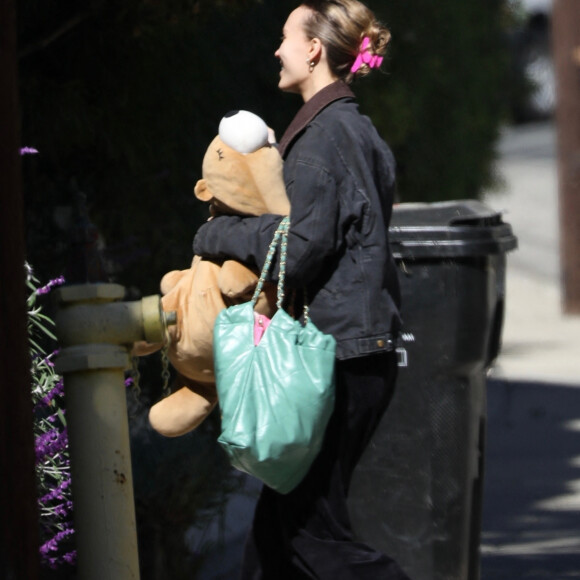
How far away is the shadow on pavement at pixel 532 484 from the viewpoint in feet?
18.5

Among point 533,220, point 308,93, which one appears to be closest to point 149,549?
point 308,93

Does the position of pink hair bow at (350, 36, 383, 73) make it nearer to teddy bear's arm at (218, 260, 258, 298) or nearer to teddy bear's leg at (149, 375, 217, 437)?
teddy bear's arm at (218, 260, 258, 298)

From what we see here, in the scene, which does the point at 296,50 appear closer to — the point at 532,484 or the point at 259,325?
the point at 259,325

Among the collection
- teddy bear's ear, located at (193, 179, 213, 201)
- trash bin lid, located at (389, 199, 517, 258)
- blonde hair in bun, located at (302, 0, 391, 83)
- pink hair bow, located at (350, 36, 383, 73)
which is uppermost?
blonde hair in bun, located at (302, 0, 391, 83)

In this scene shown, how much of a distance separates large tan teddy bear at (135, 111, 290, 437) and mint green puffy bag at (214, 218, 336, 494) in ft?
0.42

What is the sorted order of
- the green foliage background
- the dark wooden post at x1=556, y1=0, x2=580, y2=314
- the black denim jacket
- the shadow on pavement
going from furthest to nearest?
the dark wooden post at x1=556, y1=0, x2=580, y2=314 → the shadow on pavement → the green foliage background → the black denim jacket

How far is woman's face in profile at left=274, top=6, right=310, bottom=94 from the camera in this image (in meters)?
3.78

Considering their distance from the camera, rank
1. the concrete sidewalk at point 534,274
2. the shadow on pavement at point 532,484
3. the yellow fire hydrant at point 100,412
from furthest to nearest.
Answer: the concrete sidewalk at point 534,274 < the shadow on pavement at point 532,484 < the yellow fire hydrant at point 100,412

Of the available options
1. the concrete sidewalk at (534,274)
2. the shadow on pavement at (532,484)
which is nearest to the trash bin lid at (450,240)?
the shadow on pavement at (532,484)

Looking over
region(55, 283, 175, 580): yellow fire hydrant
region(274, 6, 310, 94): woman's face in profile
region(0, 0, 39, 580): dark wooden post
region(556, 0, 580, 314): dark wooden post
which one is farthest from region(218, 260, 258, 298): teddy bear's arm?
region(556, 0, 580, 314): dark wooden post

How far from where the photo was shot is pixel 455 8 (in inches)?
387

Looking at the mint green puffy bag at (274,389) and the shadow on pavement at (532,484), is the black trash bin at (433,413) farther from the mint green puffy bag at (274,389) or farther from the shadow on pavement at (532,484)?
the mint green puffy bag at (274,389)

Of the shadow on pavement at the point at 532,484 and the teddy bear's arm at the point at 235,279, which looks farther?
the shadow on pavement at the point at 532,484

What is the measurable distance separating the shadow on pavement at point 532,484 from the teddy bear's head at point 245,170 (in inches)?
89.1
